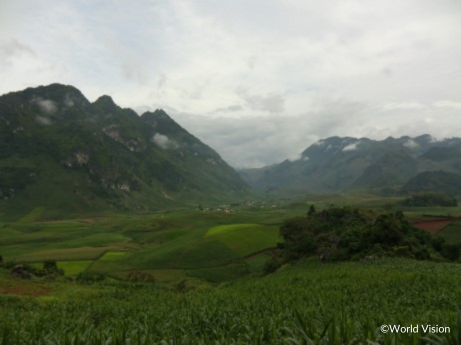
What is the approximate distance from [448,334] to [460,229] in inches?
4087

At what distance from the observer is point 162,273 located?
8781 centimetres

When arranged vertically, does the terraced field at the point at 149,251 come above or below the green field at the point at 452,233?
below

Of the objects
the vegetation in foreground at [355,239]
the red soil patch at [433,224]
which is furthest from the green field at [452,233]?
the vegetation in foreground at [355,239]

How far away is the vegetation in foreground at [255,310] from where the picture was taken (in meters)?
11.4

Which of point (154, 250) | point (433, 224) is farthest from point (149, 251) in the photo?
point (433, 224)

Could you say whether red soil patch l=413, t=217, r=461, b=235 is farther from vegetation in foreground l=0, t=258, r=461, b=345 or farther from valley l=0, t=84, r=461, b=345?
vegetation in foreground l=0, t=258, r=461, b=345

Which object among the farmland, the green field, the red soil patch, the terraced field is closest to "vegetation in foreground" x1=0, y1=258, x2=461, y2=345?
the farmland

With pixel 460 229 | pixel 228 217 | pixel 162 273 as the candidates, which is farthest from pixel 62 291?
pixel 228 217

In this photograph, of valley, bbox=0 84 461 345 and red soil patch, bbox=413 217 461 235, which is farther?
red soil patch, bbox=413 217 461 235

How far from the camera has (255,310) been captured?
27.9m

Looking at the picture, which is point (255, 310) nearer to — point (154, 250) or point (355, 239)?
point (355, 239)

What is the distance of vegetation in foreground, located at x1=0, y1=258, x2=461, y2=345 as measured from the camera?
11367 millimetres

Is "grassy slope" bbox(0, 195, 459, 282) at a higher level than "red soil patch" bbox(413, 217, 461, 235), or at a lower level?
lower

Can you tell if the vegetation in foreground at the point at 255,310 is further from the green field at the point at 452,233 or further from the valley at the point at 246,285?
the green field at the point at 452,233
